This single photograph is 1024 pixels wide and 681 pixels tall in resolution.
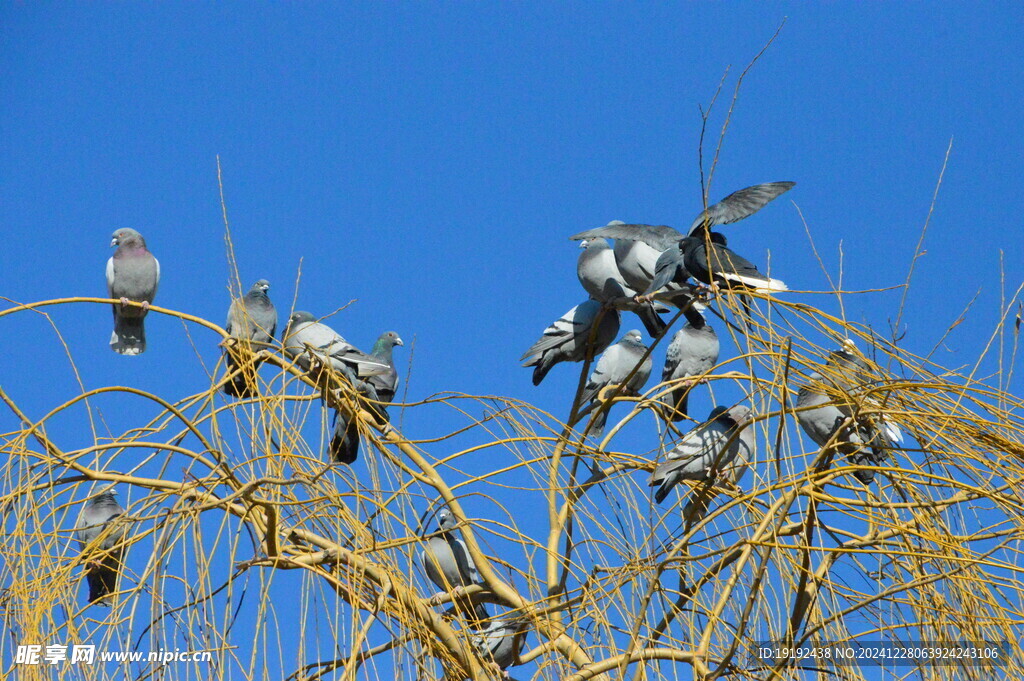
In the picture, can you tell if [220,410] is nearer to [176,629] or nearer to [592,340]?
[176,629]

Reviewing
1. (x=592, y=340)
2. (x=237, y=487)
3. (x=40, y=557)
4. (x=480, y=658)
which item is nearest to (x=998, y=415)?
(x=480, y=658)

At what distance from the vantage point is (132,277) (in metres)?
5.53

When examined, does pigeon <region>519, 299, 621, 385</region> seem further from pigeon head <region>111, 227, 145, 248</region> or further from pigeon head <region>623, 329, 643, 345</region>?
pigeon head <region>111, 227, 145, 248</region>

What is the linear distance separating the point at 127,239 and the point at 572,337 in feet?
8.58

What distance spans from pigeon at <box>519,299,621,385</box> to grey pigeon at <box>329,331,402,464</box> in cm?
71

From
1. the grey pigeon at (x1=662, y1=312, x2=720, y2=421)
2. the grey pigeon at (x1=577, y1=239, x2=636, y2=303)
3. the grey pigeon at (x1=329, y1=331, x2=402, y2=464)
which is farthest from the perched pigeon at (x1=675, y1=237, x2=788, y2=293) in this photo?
the grey pigeon at (x1=329, y1=331, x2=402, y2=464)

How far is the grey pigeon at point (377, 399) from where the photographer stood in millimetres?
3796

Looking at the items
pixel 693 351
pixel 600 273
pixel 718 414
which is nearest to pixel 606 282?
pixel 600 273

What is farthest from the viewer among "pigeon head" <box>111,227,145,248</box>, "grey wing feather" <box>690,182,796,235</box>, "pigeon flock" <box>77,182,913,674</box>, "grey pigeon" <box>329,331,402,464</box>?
"pigeon head" <box>111,227,145,248</box>

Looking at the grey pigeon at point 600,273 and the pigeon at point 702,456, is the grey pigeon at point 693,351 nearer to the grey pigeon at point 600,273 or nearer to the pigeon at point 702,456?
the grey pigeon at point 600,273

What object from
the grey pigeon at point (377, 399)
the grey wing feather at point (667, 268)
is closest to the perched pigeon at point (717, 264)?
the grey wing feather at point (667, 268)

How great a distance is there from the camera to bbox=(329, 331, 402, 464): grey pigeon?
3.80 metres

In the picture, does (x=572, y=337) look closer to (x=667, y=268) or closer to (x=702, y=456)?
(x=667, y=268)

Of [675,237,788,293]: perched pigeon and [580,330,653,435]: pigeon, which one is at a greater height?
[580,330,653,435]: pigeon
